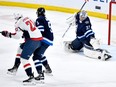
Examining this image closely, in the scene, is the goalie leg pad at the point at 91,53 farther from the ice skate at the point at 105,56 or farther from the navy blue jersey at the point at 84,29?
the navy blue jersey at the point at 84,29

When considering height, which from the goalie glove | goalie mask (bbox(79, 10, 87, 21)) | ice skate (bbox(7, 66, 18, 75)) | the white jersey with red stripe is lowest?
ice skate (bbox(7, 66, 18, 75))

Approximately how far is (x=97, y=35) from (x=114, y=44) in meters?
0.87

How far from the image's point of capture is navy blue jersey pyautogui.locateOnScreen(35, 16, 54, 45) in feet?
17.2

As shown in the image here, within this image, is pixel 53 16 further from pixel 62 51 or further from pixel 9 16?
pixel 62 51

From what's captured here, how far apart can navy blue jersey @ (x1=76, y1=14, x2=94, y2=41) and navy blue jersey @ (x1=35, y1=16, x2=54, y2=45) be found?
1221 mm

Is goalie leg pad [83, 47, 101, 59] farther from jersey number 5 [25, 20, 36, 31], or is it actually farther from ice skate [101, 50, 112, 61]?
jersey number 5 [25, 20, 36, 31]

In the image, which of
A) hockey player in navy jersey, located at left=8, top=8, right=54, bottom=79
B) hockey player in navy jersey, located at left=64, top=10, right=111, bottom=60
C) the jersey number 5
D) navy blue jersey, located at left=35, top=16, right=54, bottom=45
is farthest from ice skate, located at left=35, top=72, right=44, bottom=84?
hockey player in navy jersey, located at left=64, top=10, right=111, bottom=60

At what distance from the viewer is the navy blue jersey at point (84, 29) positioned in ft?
21.2

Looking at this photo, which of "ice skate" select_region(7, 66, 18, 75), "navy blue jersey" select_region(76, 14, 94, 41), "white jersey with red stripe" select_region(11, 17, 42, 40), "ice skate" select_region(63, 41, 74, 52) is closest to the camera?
"white jersey with red stripe" select_region(11, 17, 42, 40)

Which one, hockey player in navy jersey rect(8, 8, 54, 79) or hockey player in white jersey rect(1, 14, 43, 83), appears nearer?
hockey player in white jersey rect(1, 14, 43, 83)

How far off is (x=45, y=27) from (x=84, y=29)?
1327 mm

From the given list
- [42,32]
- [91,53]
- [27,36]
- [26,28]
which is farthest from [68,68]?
[26,28]

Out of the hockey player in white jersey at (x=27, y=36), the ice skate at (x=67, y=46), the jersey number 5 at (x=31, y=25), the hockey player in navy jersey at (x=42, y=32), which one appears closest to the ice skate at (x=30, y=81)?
the hockey player in white jersey at (x=27, y=36)

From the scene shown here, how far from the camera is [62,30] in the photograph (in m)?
8.70
